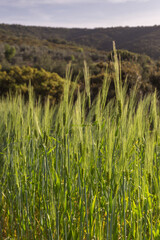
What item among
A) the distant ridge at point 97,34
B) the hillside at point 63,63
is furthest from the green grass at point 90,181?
the distant ridge at point 97,34

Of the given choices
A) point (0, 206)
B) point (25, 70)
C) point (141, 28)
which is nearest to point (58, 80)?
point (25, 70)

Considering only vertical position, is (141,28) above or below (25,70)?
above

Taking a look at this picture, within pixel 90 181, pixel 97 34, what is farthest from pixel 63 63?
pixel 97 34

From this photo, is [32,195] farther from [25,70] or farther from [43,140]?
[25,70]

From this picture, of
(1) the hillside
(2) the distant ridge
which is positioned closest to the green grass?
(1) the hillside

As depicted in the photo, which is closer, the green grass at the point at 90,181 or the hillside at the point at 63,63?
the green grass at the point at 90,181

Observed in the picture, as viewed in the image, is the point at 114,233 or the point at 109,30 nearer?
the point at 114,233

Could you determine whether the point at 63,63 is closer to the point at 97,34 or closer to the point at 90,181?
the point at 90,181

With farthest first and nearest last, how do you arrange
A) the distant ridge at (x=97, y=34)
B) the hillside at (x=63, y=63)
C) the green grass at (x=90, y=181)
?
1. the distant ridge at (x=97, y=34)
2. the hillside at (x=63, y=63)
3. the green grass at (x=90, y=181)

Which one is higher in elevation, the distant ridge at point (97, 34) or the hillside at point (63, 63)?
the distant ridge at point (97, 34)

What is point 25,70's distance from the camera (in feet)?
24.8

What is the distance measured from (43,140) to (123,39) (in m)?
30.7

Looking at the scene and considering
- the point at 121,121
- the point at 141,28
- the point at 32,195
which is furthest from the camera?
the point at 141,28

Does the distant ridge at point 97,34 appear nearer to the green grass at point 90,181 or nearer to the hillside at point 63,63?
the hillside at point 63,63
